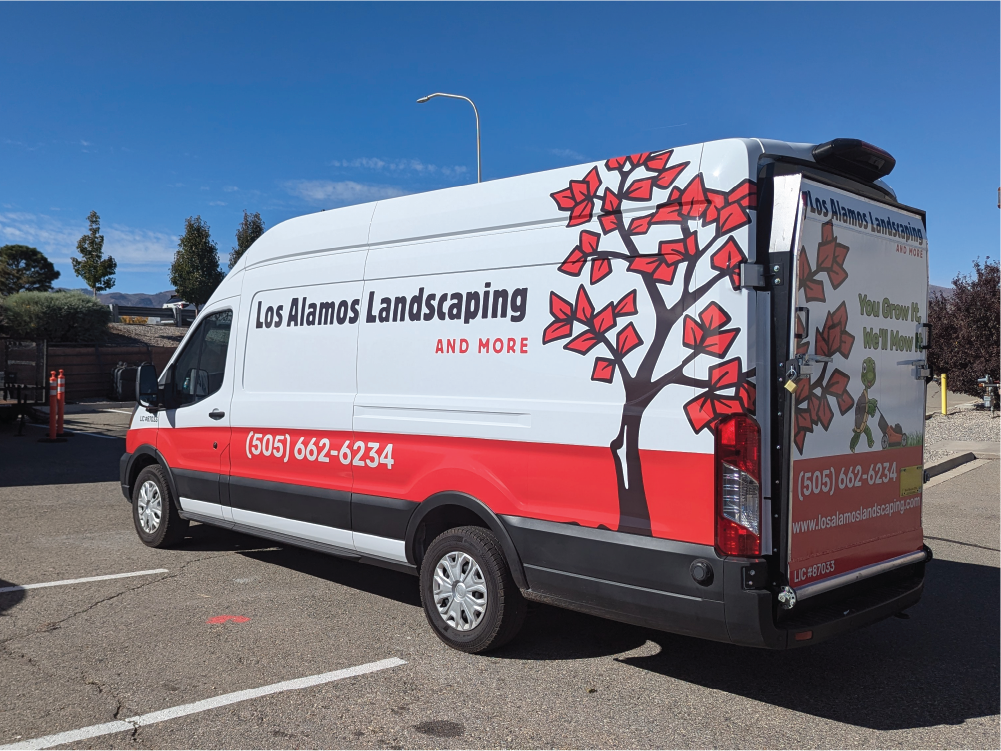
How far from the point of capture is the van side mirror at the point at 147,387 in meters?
6.95

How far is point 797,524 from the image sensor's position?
3852mm

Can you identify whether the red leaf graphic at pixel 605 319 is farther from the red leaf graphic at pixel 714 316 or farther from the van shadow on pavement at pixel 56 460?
the van shadow on pavement at pixel 56 460

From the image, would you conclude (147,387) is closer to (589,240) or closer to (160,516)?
(160,516)

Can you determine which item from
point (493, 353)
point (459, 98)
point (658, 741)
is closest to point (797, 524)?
point (658, 741)

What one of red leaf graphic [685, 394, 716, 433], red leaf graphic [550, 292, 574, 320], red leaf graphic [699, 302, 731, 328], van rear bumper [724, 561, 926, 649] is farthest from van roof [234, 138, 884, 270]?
van rear bumper [724, 561, 926, 649]

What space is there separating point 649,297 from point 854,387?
3.84ft

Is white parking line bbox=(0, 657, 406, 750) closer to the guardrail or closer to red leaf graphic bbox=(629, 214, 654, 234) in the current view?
red leaf graphic bbox=(629, 214, 654, 234)

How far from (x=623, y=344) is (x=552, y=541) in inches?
41.6

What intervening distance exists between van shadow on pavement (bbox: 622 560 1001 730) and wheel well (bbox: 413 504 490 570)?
1.14 m

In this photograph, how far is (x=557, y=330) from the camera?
4324 millimetres

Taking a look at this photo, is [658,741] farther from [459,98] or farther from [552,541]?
[459,98]

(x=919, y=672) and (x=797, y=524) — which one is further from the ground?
(x=797, y=524)

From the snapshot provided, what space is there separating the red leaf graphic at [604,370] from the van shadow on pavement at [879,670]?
162cm

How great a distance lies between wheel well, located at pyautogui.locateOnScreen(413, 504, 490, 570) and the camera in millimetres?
4793
